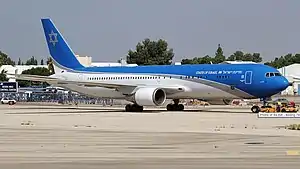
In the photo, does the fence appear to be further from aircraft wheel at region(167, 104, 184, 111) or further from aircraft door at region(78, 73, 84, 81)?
aircraft wheel at region(167, 104, 184, 111)

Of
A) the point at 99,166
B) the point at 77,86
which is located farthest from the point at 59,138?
the point at 77,86

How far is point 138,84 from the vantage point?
56.2 m

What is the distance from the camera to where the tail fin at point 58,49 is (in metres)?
61.2

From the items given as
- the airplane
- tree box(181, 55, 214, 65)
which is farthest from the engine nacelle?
tree box(181, 55, 214, 65)

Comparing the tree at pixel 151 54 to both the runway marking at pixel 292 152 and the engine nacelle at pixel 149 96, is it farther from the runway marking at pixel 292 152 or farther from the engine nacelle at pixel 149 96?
the runway marking at pixel 292 152

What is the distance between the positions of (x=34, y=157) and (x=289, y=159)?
21.2 ft

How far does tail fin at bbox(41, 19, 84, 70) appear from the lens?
201 ft

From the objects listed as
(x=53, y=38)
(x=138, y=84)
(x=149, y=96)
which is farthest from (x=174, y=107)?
(x=53, y=38)

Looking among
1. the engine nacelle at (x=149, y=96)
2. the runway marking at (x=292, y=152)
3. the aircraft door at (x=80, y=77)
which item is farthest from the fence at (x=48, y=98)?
the runway marking at (x=292, y=152)

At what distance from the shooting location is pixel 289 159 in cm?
1736

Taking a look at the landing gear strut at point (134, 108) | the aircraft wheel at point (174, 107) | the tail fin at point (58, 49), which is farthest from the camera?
the tail fin at point (58, 49)

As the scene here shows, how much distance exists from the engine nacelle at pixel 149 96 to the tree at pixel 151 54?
88.2m

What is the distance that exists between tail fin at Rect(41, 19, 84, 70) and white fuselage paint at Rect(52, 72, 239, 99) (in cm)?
89

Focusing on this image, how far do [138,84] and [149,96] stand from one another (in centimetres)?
346
